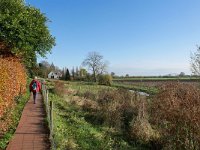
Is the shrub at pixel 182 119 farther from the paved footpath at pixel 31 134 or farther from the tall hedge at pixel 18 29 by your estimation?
the tall hedge at pixel 18 29

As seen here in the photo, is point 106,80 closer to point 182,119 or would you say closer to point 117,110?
point 117,110

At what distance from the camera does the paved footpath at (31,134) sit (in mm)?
11172

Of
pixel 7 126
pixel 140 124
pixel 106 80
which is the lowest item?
pixel 140 124

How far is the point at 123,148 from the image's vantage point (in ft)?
46.9

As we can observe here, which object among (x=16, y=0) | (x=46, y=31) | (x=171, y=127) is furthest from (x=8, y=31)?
(x=171, y=127)

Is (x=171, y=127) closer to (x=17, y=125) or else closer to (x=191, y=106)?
(x=191, y=106)

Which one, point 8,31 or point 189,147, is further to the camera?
point 8,31

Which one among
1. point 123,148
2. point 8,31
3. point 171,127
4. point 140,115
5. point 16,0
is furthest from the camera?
point 16,0

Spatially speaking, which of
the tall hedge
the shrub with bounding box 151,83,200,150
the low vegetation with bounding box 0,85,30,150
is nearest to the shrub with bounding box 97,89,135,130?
the low vegetation with bounding box 0,85,30,150

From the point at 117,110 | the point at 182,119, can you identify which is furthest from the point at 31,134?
the point at 117,110

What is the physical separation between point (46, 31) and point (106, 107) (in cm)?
1318

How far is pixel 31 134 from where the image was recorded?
12.8 metres

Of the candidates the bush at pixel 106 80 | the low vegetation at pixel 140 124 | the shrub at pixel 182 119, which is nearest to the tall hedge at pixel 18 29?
the low vegetation at pixel 140 124

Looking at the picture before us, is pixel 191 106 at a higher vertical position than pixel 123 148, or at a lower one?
higher
